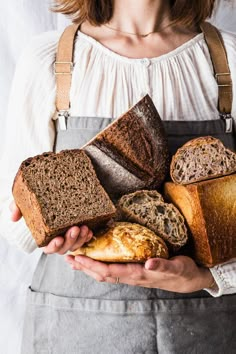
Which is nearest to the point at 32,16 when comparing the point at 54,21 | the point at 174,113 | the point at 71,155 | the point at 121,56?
the point at 54,21

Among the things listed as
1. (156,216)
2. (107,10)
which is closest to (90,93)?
(107,10)

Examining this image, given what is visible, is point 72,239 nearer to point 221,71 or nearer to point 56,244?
point 56,244

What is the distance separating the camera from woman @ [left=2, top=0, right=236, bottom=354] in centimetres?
104

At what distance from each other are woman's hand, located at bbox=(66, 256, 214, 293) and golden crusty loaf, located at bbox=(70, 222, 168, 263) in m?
0.01

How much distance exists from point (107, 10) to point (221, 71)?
9.2 inches

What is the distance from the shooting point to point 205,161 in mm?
932

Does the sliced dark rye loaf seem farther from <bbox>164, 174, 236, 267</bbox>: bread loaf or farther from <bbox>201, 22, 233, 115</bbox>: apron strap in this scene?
<bbox>201, 22, 233, 115</bbox>: apron strap

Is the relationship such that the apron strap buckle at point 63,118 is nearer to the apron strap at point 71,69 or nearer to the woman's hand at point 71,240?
the apron strap at point 71,69

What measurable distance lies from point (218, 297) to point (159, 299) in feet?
0.32

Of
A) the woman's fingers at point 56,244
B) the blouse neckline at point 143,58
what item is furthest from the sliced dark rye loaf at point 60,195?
the blouse neckline at point 143,58

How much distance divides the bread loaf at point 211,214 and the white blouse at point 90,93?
228 millimetres

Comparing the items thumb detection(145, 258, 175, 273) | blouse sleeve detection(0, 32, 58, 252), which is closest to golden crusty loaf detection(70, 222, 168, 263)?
thumb detection(145, 258, 175, 273)

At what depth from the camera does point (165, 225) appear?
0.92m

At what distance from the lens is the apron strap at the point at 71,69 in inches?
43.8
